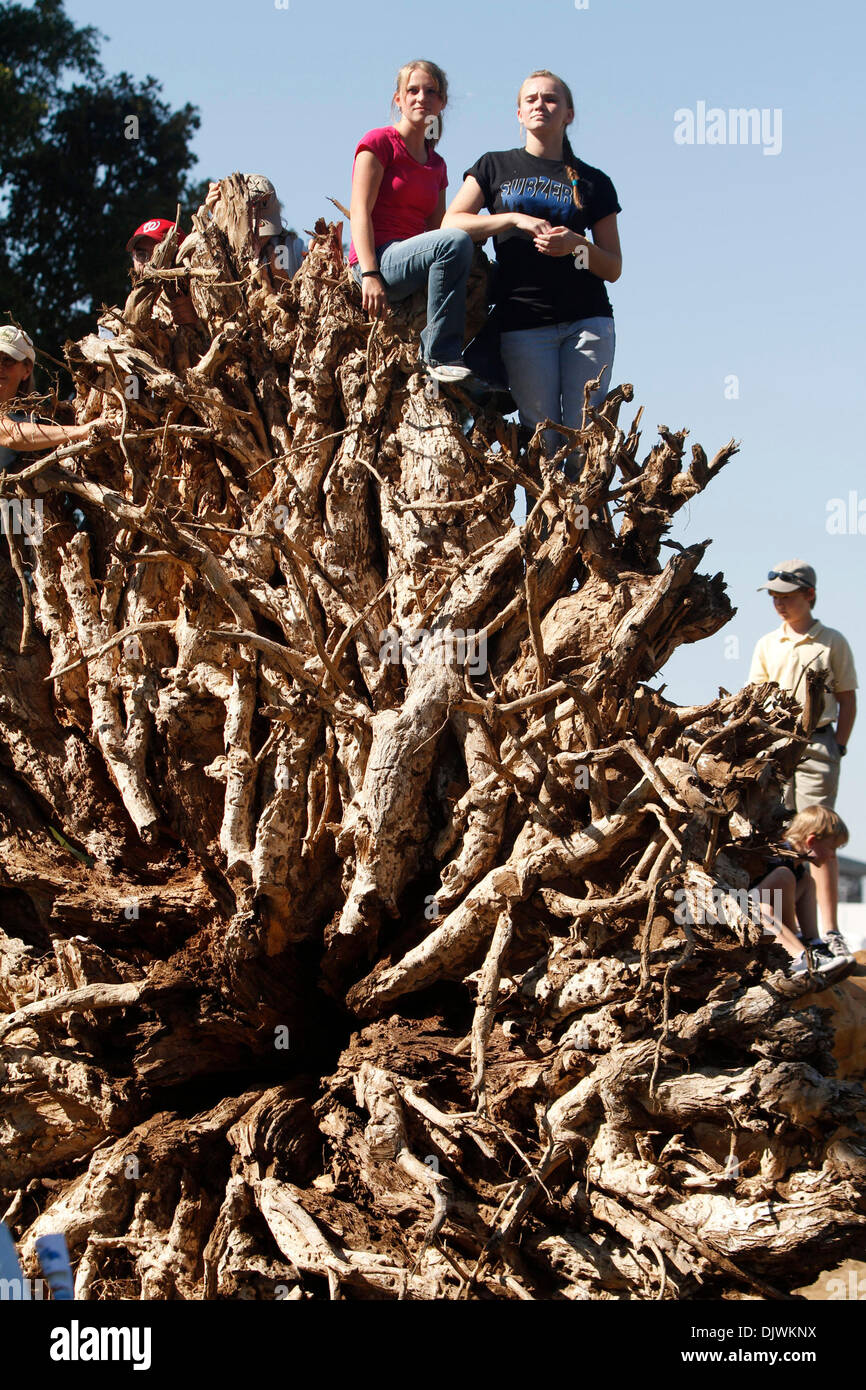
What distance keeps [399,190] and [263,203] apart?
946mm

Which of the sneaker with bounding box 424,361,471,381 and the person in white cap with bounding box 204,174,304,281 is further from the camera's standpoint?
the person in white cap with bounding box 204,174,304,281

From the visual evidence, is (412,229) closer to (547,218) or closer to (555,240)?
(547,218)

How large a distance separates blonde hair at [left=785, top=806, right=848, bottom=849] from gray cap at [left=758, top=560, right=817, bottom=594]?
109cm

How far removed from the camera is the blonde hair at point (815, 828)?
6215 millimetres

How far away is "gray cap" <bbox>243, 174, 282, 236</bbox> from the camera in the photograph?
6.43 m

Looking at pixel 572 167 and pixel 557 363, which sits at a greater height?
pixel 572 167

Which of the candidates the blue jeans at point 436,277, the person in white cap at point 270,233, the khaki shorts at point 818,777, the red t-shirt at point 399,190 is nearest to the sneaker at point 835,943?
the khaki shorts at point 818,777

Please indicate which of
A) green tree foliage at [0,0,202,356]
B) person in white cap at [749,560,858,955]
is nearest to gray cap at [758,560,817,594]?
person in white cap at [749,560,858,955]

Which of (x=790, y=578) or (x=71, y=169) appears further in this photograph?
(x=71, y=169)

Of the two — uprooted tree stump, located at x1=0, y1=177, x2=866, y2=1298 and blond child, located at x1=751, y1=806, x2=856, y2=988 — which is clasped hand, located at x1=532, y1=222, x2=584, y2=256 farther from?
blond child, located at x1=751, y1=806, x2=856, y2=988

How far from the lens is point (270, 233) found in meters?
6.43

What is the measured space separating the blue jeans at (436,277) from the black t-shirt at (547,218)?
0.25 metres

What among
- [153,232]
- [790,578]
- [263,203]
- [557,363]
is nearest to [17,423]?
[153,232]
